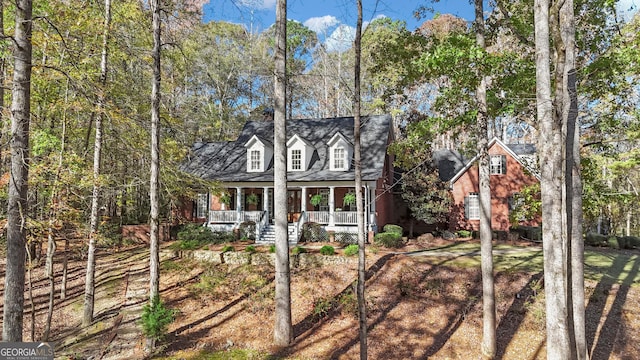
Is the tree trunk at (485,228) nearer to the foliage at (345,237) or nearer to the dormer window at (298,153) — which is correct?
the foliage at (345,237)

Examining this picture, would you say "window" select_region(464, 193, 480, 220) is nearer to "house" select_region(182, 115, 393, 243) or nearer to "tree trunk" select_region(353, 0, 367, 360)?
"house" select_region(182, 115, 393, 243)

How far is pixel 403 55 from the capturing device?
977 centimetres

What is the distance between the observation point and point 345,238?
58.3 ft

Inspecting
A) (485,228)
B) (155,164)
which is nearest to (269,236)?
(155,164)

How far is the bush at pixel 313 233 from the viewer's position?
18406 mm

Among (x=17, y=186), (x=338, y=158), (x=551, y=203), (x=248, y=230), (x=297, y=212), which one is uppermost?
(x=338, y=158)

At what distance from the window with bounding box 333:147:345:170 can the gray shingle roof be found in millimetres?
513

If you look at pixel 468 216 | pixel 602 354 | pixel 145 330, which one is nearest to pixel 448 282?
pixel 602 354

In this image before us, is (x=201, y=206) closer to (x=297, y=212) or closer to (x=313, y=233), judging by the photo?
(x=297, y=212)

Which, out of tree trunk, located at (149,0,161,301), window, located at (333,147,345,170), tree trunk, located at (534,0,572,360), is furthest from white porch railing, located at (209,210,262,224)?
tree trunk, located at (534,0,572,360)

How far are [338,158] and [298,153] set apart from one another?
2570mm

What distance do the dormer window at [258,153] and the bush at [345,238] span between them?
21.7ft

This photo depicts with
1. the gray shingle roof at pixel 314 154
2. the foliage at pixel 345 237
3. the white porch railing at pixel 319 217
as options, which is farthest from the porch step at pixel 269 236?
the gray shingle roof at pixel 314 154

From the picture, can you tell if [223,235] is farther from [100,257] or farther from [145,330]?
[145,330]
